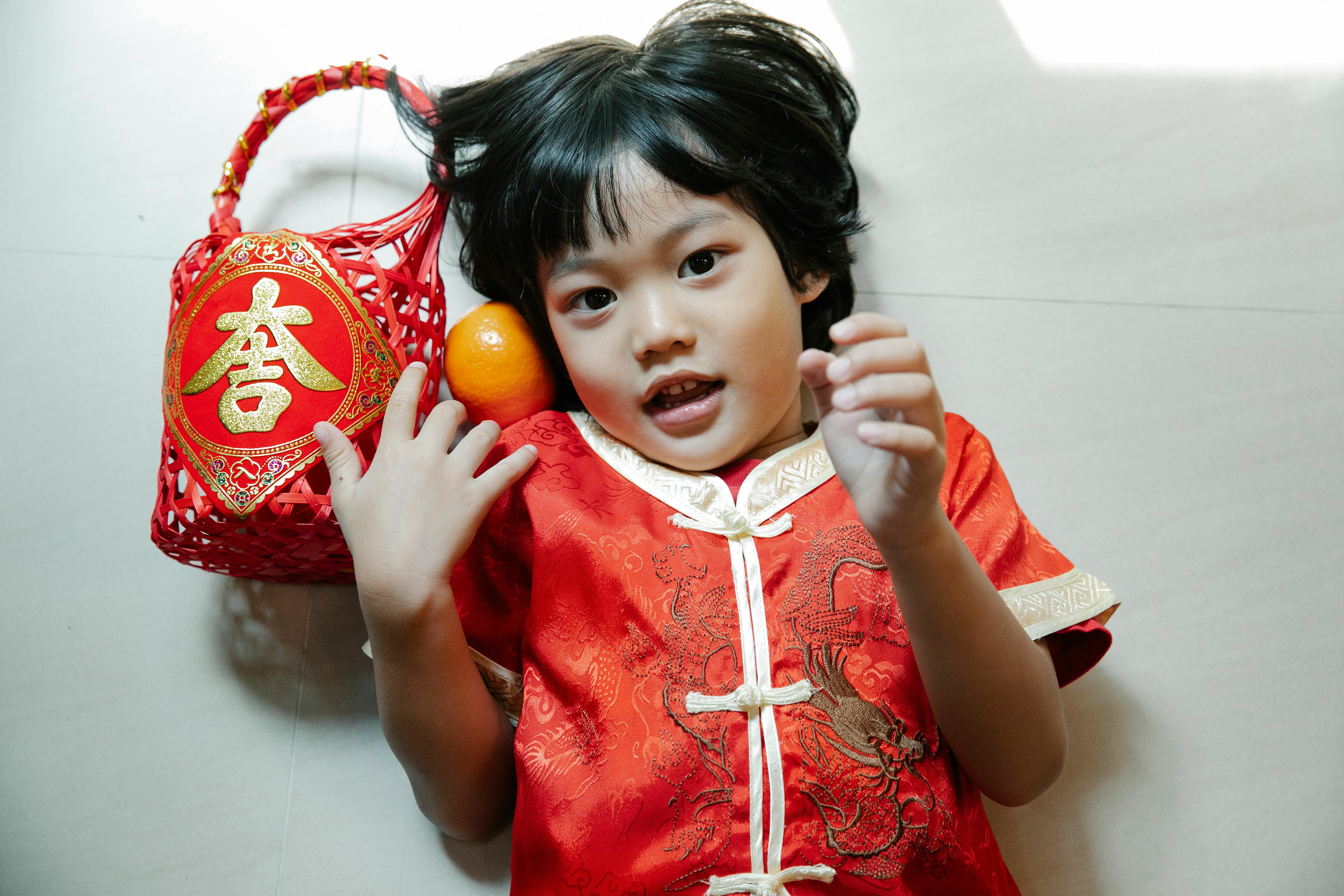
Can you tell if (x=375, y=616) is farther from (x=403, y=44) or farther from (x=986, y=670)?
(x=403, y=44)

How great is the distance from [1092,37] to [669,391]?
81 centimetres

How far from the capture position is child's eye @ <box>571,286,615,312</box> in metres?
0.83

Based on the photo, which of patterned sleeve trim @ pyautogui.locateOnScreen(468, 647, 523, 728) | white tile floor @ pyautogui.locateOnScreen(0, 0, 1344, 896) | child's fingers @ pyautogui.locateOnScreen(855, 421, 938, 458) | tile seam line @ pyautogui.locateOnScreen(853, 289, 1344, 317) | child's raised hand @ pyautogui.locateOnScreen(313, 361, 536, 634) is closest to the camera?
child's fingers @ pyautogui.locateOnScreen(855, 421, 938, 458)

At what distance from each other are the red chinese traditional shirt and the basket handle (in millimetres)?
392

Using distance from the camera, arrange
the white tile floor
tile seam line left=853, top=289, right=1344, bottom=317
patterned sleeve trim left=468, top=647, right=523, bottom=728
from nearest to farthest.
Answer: patterned sleeve trim left=468, top=647, right=523, bottom=728, the white tile floor, tile seam line left=853, top=289, right=1344, bottom=317

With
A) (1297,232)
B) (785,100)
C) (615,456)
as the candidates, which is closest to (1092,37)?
(1297,232)

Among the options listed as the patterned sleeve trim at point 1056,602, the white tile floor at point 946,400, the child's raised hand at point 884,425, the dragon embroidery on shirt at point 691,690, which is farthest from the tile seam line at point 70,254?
the patterned sleeve trim at point 1056,602

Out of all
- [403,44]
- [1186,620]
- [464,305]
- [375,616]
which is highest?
[403,44]

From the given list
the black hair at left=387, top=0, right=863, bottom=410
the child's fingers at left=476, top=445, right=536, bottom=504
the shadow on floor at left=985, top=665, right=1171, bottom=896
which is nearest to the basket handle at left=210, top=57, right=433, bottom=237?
the black hair at left=387, top=0, right=863, bottom=410

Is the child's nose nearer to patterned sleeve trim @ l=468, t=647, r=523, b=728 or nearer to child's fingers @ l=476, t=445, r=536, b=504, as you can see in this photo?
child's fingers @ l=476, t=445, r=536, b=504

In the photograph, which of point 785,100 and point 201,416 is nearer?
point 201,416

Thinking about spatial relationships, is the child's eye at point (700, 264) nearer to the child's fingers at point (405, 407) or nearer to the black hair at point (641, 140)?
the black hair at point (641, 140)

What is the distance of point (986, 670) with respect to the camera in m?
0.70

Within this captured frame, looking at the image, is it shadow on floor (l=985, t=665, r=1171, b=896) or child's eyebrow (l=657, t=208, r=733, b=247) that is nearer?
child's eyebrow (l=657, t=208, r=733, b=247)
